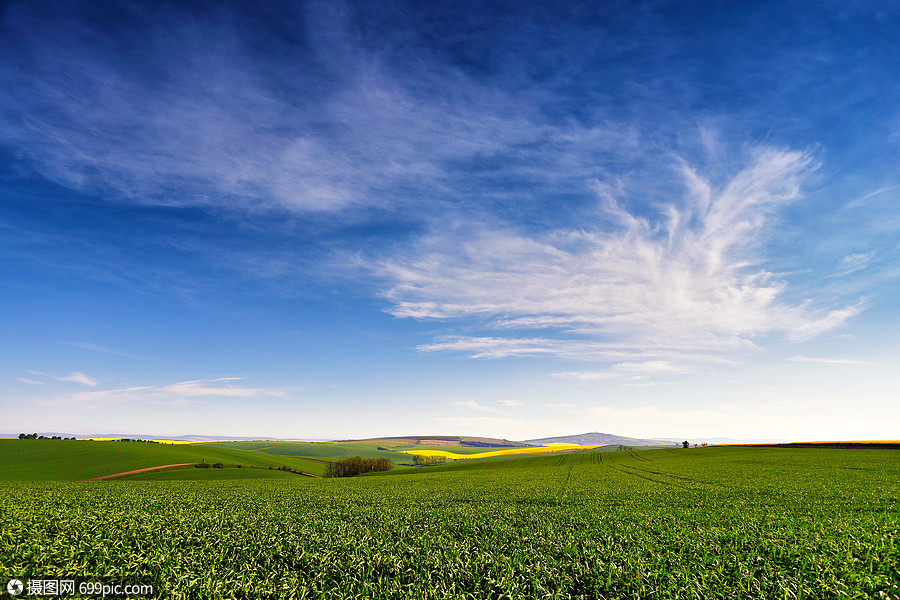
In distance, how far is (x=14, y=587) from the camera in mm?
7703

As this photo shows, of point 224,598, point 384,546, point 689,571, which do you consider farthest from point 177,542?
point 689,571

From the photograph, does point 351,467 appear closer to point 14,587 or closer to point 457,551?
point 457,551

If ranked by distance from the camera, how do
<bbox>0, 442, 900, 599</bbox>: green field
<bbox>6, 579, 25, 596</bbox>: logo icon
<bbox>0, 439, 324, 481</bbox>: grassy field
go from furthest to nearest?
<bbox>0, 439, 324, 481</bbox>: grassy field → <bbox>0, 442, 900, 599</bbox>: green field → <bbox>6, 579, 25, 596</bbox>: logo icon

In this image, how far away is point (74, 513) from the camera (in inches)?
580

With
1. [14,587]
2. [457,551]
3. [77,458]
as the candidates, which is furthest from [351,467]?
[14,587]

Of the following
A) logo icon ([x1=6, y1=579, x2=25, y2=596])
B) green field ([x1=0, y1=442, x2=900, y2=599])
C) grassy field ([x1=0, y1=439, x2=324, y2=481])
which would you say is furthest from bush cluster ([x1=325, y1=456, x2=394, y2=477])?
logo icon ([x1=6, y1=579, x2=25, y2=596])

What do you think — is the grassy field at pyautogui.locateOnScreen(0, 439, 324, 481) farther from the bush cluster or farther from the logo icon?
the logo icon

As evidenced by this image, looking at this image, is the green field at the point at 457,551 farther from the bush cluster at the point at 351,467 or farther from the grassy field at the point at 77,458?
the bush cluster at the point at 351,467

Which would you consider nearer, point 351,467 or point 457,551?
point 457,551

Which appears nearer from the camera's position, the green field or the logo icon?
the logo icon

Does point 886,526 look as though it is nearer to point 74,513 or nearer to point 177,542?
point 177,542

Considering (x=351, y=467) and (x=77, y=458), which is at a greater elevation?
(x=77, y=458)

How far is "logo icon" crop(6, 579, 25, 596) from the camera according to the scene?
24.9 feet

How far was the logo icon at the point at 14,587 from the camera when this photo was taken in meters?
7.59
